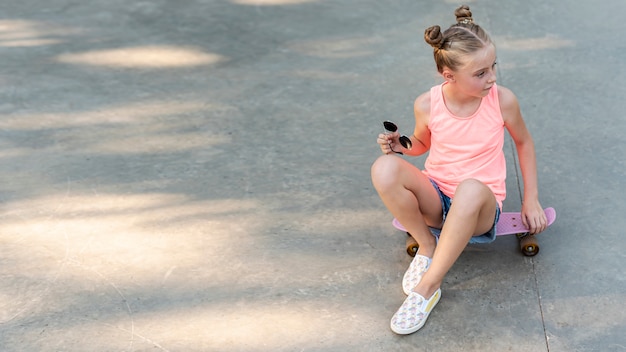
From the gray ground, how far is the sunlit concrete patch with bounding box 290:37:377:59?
1 cm

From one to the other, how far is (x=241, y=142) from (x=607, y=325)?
163 cm

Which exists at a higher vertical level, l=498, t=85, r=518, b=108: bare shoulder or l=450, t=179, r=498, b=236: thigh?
l=498, t=85, r=518, b=108: bare shoulder

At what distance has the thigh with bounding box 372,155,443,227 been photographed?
8.74 ft

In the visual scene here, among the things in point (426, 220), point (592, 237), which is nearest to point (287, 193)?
point (426, 220)

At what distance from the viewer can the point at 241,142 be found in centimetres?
359

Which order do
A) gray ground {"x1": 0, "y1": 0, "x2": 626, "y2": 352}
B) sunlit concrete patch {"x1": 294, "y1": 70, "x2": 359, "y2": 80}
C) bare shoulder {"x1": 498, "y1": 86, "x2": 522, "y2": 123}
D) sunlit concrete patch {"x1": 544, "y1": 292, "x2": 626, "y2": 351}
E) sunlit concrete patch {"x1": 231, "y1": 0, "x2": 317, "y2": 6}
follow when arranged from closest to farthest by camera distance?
1. sunlit concrete patch {"x1": 544, "y1": 292, "x2": 626, "y2": 351}
2. gray ground {"x1": 0, "y1": 0, "x2": 626, "y2": 352}
3. bare shoulder {"x1": 498, "y1": 86, "x2": 522, "y2": 123}
4. sunlit concrete patch {"x1": 294, "y1": 70, "x2": 359, "y2": 80}
5. sunlit concrete patch {"x1": 231, "y1": 0, "x2": 317, "y2": 6}

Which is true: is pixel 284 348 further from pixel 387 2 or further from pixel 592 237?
pixel 387 2

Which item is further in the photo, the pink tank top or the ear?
the pink tank top

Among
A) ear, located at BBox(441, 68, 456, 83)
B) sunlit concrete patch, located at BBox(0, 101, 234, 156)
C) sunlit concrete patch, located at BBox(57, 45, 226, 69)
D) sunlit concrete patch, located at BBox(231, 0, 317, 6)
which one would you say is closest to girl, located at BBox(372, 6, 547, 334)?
ear, located at BBox(441, 68, 456, 83)

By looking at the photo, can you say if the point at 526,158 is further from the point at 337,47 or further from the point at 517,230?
the point at 337,47

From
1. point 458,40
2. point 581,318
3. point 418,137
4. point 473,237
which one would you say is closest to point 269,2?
Result: point 418,137

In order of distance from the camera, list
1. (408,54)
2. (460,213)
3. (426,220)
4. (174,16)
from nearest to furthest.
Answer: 1. (460,213)
2. (426,220)
3. (408,54)
4. (174,16)

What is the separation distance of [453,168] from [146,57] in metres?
2.02

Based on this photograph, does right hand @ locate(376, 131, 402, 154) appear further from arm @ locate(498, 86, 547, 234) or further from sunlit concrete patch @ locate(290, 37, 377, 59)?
sunlit concrete patch @ locate(290, 37, 377, 59)
